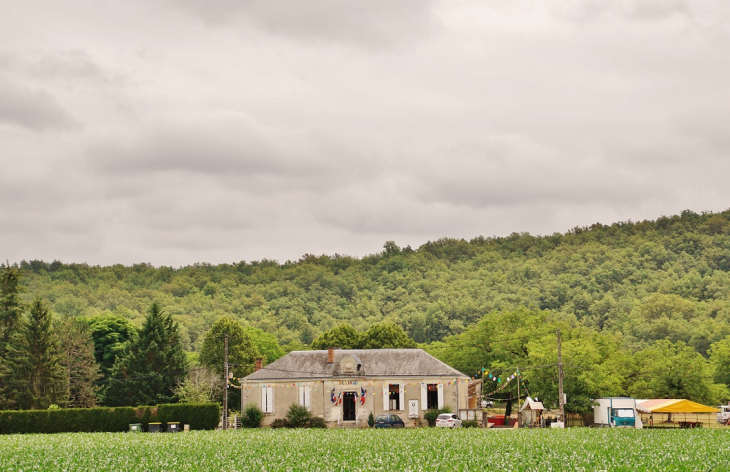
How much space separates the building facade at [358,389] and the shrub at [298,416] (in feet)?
2.55

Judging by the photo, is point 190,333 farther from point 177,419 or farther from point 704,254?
point 704,254

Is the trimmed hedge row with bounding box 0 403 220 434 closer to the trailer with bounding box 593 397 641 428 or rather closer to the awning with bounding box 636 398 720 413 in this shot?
the trailer with bounding box 593 397 641 428

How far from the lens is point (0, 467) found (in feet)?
82.4

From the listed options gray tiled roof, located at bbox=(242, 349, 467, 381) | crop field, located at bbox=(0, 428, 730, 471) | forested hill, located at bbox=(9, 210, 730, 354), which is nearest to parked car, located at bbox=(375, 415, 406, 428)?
gray tiled roof, located at bbox=(242, 349, 467, 381)

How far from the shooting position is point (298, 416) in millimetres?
56969

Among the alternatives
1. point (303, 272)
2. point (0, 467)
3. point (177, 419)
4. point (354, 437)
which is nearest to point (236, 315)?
point (303, 272)

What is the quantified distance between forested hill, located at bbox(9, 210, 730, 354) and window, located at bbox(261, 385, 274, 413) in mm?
52378

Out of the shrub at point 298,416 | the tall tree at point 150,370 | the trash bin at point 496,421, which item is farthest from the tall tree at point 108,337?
the trash bin at point 496,421

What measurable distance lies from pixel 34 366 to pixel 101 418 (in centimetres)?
1430

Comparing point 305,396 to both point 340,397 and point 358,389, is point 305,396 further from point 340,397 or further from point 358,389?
point 358,389

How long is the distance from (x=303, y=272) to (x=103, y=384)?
84.0 m

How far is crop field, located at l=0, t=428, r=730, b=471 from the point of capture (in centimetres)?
2353

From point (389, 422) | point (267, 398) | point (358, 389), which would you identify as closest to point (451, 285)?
point (358, 389)

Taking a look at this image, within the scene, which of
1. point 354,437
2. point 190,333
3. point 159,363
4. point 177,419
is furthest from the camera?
point 190,333
